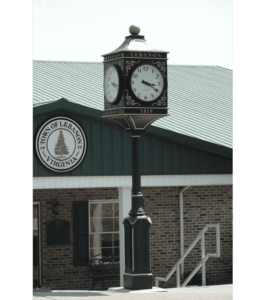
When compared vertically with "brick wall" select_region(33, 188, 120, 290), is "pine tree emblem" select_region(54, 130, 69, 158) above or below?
above

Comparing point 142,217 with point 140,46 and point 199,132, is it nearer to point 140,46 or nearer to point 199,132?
point 140,46

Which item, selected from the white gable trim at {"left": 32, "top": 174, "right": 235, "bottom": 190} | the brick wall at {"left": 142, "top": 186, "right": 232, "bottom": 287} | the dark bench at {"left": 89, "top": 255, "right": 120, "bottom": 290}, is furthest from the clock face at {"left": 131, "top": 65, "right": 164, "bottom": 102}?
the dark bench at {"left": 89, "top": 255, "right": 120, "bottom": 290}

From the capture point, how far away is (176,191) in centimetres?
1532

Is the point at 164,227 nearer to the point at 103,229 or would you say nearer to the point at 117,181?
the point at 103,229

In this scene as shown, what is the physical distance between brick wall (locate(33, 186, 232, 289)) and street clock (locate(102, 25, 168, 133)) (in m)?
5.69

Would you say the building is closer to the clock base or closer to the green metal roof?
the green metal roof

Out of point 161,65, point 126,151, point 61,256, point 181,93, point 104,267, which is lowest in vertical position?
point 104,267

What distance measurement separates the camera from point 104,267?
48.6 feet

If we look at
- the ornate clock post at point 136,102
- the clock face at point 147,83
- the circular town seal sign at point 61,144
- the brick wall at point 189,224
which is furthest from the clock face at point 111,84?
the brick wall at point 189,224

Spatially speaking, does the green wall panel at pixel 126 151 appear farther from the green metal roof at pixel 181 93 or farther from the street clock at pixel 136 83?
the street clock at pixel 136 83

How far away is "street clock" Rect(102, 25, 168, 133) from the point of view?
9109 mm

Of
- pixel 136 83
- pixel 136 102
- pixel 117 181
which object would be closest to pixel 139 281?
pixel 136 102

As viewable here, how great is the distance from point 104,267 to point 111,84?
6.69 metres

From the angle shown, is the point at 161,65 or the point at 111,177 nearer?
the point at 161,65
